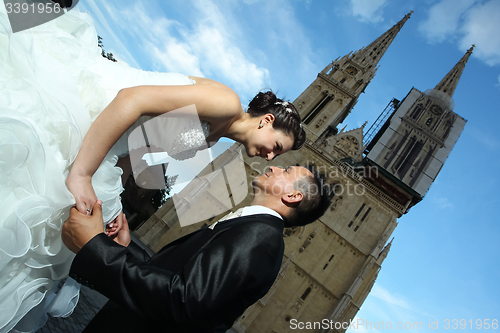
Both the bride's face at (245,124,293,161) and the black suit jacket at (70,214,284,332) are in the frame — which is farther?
the bride's face at (245,124,293,161)

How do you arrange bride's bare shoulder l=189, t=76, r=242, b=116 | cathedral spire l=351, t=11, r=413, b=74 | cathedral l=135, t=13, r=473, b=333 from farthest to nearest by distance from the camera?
cathedral spire l=351, t=11, r=413, b=74 → cathedral l=135, t=13, r=473, b=333 → bride's bare shoulder l=189, t=76, r=242, b=116

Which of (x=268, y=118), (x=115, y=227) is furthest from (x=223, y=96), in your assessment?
(x=115, y=227)

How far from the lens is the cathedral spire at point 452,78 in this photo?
32.7 meters

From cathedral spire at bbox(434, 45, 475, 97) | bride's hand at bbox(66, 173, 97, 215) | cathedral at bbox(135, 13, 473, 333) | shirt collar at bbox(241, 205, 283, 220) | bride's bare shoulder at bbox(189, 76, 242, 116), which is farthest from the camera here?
cathedral spire at bbox(434, 45, 475, 97)

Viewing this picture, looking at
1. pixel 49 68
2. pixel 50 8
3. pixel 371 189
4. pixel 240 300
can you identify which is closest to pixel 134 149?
pixel 49 68

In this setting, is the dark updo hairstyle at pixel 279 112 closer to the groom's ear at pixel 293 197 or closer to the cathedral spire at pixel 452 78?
the groom's ear at pixel 293 197

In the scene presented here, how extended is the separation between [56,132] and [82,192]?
0.35m

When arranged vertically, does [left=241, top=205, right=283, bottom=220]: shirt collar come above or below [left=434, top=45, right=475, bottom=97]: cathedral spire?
below

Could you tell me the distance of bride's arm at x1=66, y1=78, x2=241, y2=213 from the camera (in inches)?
53.9

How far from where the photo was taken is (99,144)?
4.72 feet

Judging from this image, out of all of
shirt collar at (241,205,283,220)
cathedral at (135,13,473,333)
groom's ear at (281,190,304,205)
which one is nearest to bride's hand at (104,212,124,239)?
shirt collar at (241,205,283,220)

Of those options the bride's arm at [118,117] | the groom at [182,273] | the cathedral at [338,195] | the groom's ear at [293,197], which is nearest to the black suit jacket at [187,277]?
the groom at [182,273]

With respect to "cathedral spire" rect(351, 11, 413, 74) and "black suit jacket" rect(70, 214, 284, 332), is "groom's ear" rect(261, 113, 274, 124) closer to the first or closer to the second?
"black suit jacket" rect(70, 214, 284, 332)

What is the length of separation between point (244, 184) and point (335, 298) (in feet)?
30.9
